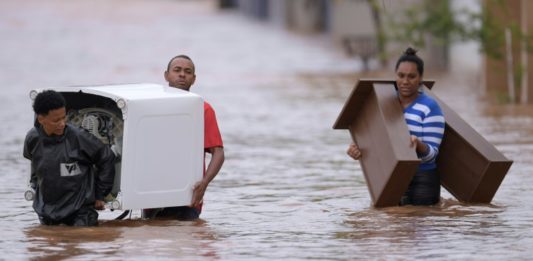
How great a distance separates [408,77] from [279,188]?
2.66 metres

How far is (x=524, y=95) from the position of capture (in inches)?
934

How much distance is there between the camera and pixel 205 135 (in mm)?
10258

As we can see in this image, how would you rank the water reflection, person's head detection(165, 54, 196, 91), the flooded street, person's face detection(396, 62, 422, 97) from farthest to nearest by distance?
person's face detection(396, 62, 422, 97)
person's head detection(165, 54, 196, 91)
the flooded street
the water reflection

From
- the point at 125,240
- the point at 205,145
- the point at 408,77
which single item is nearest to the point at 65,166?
the point at 125,240

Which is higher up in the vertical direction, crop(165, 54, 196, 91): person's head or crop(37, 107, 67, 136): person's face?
crop(165, 54, 196, 91): person's head

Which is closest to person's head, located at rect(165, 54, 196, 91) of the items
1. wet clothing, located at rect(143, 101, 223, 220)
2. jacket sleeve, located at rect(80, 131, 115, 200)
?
wet clothing, located at rect(143, 101, 223, 220)

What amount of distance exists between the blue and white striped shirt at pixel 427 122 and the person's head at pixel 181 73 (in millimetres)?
1712

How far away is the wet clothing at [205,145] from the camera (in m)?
10.2

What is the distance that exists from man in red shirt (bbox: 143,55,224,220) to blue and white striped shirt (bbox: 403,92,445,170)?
155 centimetres

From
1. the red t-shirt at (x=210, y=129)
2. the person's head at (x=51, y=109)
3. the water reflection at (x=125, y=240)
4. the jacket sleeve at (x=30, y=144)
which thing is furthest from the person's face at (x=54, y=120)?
the red t-shirt at (x=210, y=129)

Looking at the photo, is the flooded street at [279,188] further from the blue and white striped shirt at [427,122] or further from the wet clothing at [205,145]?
the blue and white striped shirt at [427,122]

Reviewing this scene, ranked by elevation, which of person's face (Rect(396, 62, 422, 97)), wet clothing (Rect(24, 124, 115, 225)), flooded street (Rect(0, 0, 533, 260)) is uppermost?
person's face (Rect(396, 62, 422, 97))

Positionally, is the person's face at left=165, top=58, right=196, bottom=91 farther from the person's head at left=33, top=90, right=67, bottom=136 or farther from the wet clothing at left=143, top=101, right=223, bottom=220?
the person's head at left=33, top=90, right=67, bottom=136

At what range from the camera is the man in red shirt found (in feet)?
33.3
